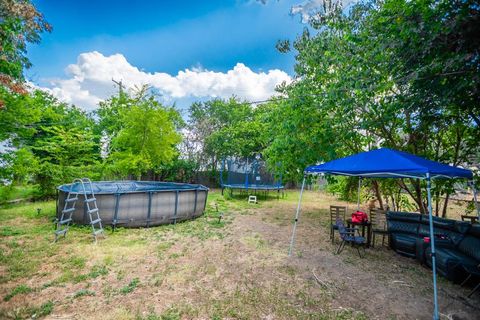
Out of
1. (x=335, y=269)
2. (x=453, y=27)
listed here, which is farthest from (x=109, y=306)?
(x=453, y=27)

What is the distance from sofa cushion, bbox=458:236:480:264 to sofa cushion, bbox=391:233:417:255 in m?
0.87

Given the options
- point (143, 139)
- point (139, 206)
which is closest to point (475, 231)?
point (139, 206)

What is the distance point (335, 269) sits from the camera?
4668 mm

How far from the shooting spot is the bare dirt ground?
313 centimetres

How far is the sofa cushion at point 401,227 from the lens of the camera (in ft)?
20.6

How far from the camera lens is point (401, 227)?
21.2 feet

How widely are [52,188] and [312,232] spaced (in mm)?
11850

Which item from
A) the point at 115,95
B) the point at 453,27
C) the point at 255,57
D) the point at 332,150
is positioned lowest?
the point at 332,150

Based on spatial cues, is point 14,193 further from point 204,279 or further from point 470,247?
point 470,247

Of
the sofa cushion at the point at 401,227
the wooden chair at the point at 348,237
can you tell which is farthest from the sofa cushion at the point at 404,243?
the wooden chair at the point at 348,237

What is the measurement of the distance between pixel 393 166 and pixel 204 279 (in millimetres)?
Answer: 4340

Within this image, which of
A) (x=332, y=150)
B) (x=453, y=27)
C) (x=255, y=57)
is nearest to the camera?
(x=453, y=27)

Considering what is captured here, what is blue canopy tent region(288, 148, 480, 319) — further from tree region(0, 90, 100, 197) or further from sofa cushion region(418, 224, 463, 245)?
tree region(0, 90, 100, 197)

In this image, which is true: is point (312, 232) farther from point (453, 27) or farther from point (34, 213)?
point (34, 213)
